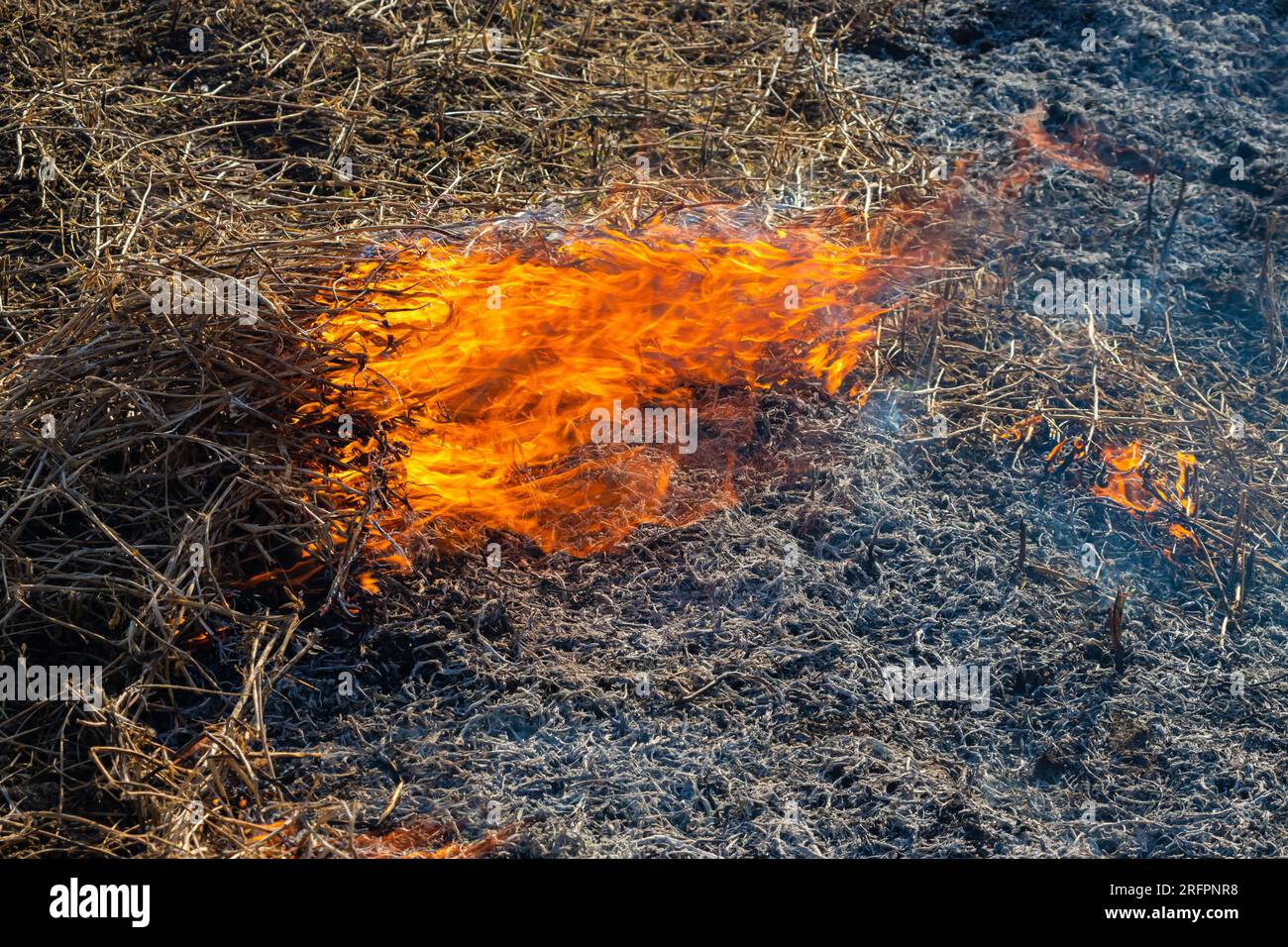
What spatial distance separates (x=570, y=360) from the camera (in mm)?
4988

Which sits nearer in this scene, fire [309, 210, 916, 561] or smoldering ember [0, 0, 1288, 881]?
smoldering ember [0, 0, 1288, 881]

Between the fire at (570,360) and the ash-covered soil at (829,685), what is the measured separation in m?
0.19

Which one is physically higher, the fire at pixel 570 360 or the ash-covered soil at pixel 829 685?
the fire at pixel 570 360

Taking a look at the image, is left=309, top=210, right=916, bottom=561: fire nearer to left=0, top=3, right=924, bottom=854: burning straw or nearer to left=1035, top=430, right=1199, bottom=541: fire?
left=0, top=3, right=924, bottom=854: burning straw

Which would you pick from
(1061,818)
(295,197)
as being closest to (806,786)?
(1061,818)

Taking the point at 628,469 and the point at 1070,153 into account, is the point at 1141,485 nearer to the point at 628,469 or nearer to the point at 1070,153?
the point at 628,469

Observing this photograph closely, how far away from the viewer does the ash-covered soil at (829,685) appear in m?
3.80

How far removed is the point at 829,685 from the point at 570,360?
1592mm

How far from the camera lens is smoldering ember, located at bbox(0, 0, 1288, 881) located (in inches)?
153

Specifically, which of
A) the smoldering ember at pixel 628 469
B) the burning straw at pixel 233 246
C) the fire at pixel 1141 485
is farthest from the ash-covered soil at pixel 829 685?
the burning straw at pixel 233 246

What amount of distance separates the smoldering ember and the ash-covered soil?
0.05 ft

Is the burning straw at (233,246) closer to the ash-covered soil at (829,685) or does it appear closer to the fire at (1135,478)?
the ash-covered soil at (829,685)

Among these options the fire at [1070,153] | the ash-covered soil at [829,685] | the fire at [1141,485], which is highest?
the fire at [1070,153]

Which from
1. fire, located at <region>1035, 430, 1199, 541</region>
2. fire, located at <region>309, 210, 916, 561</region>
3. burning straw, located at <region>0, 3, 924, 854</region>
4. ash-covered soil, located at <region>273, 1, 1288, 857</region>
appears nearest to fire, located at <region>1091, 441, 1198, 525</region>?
fire, located at <region>1035, 430, 1199, 541</region>
